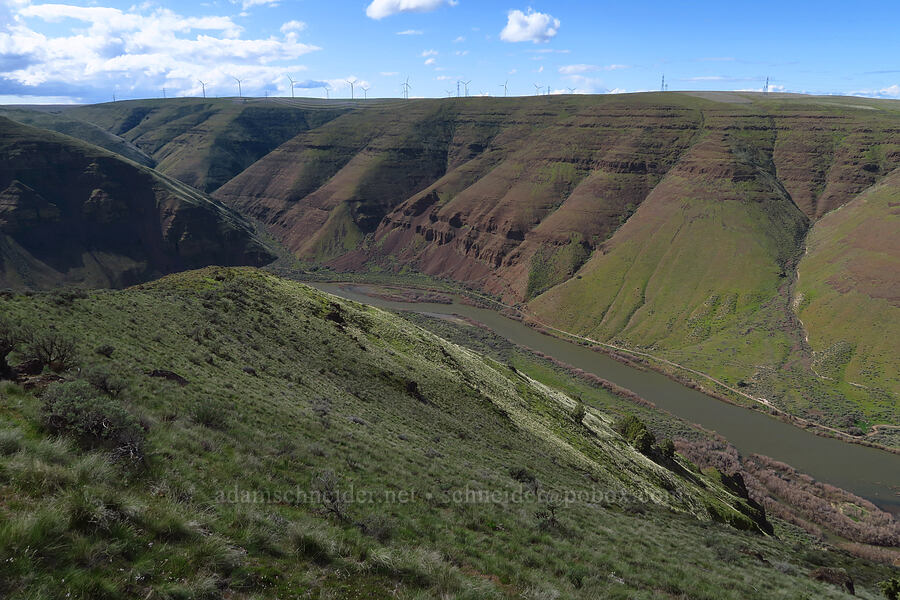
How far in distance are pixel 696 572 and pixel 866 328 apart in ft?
263

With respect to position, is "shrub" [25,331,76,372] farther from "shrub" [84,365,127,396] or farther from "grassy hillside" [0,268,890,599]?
"shrub" [84,365,127,396]

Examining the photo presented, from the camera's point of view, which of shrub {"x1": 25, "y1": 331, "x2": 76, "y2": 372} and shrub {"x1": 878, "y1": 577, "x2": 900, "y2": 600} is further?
shrub {"x1": 878, "y1": 577, "x2": 900, "y2": 600}

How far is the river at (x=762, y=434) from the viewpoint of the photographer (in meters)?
51.1

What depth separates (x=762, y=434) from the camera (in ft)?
199

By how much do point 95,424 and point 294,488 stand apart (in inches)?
184

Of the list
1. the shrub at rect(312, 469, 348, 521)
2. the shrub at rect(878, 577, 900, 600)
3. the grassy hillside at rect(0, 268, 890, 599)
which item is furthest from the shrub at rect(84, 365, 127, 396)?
the shrub at rect(878, 577, 900, 600)

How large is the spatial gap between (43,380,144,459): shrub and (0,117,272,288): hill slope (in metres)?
122

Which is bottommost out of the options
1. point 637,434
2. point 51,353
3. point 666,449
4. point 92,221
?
point 666,449

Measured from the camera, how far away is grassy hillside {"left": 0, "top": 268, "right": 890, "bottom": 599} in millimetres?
6656

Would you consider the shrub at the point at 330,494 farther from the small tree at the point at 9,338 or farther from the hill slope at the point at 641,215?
the hill slope at the point at 641,215

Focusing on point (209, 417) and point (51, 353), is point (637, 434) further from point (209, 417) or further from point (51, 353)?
point (51, 353)

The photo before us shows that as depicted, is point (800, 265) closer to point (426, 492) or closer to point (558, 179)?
point (558, 179)

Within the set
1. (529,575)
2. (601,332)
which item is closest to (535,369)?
(601,332)

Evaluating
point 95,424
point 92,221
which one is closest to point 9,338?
point 95,424
